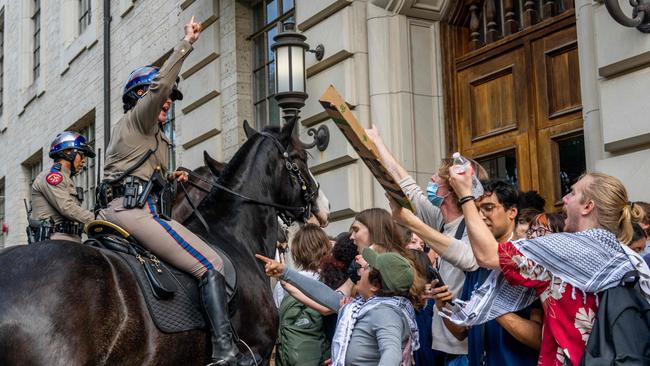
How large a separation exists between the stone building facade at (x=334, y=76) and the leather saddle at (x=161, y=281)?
Answer: 347 centimetres

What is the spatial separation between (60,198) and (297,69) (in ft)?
9.81

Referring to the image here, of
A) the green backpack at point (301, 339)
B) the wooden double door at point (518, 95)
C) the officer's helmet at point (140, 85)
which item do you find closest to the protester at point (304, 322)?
the green backpack at point (301, 339)

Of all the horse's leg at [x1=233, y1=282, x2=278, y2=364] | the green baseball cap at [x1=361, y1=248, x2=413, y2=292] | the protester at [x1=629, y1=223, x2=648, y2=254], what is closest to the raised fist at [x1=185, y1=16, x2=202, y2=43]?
the horse's leg at [x1=233, y1=282, x2=278, y2=364]

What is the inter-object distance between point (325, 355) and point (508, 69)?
3.94 metres

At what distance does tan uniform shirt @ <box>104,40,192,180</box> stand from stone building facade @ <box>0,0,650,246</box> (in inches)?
139

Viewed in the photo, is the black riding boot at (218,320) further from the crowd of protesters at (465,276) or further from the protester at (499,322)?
the protester at (499,322)

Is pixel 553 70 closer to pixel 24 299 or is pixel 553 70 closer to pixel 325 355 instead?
pixel 325 355

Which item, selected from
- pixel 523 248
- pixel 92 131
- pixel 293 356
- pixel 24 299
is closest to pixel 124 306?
pixel 24 299

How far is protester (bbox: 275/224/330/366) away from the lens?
7.12 meters

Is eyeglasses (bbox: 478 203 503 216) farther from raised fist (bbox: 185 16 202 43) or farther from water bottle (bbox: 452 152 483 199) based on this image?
raised fist (bbox: 185 16 202 43)

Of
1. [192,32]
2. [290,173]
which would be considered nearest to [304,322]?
[290,173]

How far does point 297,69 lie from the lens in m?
10.4

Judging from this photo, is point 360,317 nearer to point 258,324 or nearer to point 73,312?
point 258,324

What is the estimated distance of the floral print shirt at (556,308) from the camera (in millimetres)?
4016
